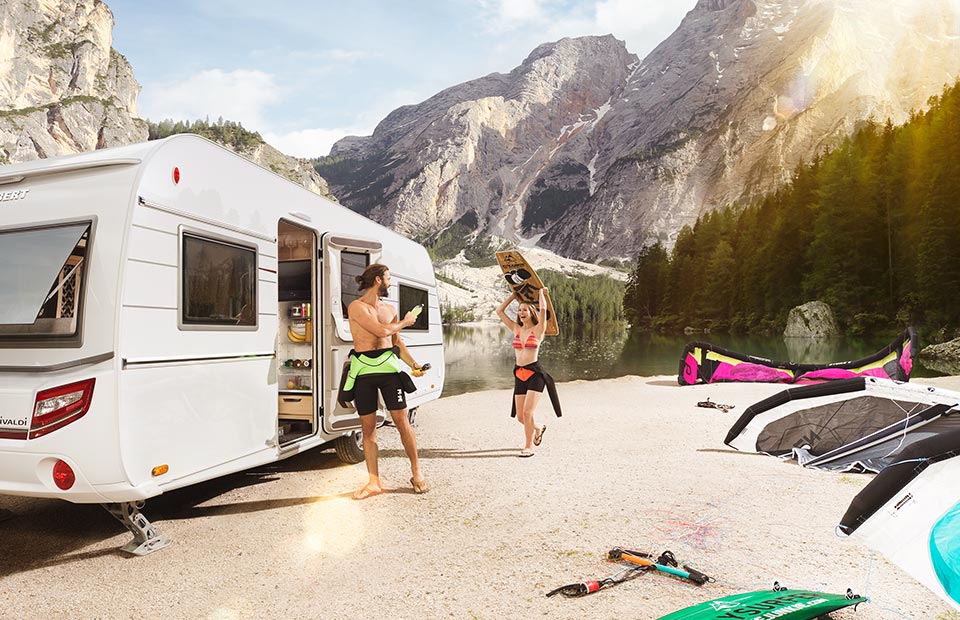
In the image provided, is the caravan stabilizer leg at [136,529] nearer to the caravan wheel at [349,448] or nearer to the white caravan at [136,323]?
the white caravan at [136,323]

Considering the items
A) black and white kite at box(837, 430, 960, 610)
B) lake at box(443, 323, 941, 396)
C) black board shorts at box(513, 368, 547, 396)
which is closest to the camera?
black and white kite at box(837, 430, 960, 610)

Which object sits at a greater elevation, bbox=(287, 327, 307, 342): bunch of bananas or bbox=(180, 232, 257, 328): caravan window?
bbox=(180, 232, 257, 328): caravan window

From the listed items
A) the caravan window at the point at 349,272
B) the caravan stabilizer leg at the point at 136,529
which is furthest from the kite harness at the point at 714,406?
the caravan stabilizer leg at the point at 136,529

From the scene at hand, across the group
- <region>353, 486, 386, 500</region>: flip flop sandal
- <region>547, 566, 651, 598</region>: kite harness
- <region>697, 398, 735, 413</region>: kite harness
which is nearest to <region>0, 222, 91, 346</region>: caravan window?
<region>353, 486, 386, 500</region>: flip flop sandal

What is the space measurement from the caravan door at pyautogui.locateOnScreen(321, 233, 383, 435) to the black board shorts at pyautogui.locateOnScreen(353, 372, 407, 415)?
95 cm

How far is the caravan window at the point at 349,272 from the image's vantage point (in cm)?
739

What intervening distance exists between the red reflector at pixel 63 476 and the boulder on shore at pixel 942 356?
33.0 metres

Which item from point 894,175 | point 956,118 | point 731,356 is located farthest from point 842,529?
point 894,175

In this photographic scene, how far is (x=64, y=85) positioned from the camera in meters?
156

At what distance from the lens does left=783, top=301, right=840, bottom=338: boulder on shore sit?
4763cm

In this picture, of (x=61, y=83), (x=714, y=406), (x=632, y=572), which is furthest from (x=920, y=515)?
(x=61, y=83)

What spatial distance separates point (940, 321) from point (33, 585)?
46541 millimetres

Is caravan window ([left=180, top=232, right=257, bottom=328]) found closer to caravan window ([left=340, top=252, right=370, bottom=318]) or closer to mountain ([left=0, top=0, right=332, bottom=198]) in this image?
caravan window ([left=340, top=252, right=370, bottom=318])

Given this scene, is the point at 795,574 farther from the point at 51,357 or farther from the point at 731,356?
the point at 731,356
